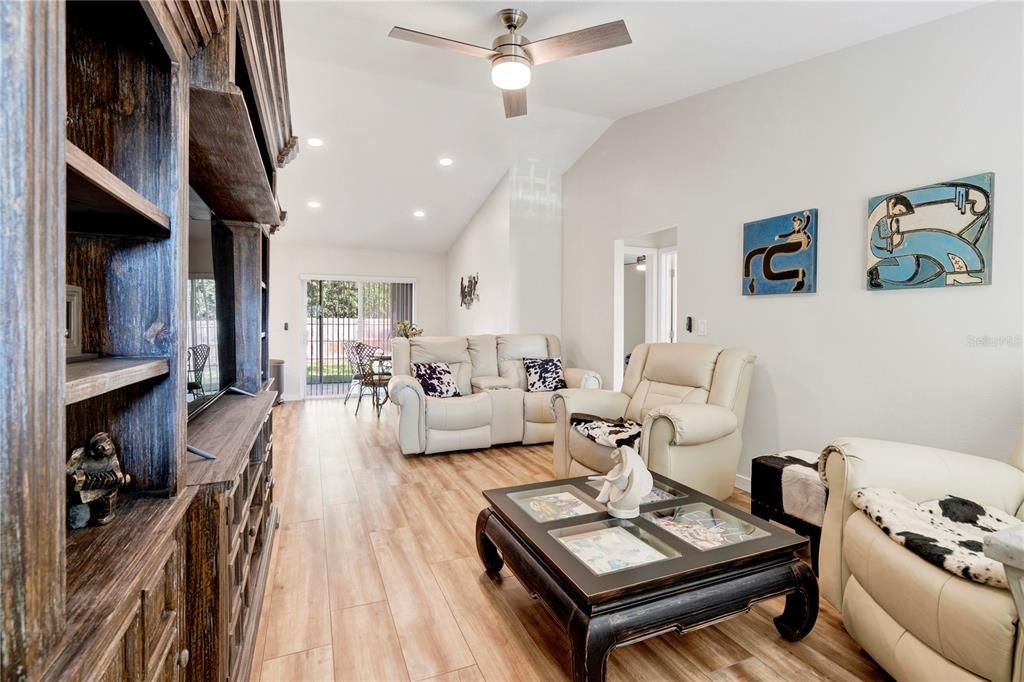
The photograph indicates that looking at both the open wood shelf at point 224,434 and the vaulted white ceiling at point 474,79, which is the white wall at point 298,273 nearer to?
the vaulted white ceiling at point 474,79

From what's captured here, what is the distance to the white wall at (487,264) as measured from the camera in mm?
5496

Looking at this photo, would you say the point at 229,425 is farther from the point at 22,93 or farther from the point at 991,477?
the point at 991,477

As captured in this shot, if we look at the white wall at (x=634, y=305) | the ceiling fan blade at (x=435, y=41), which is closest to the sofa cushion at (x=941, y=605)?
the ceiling fan blade at (x=435, y=41)

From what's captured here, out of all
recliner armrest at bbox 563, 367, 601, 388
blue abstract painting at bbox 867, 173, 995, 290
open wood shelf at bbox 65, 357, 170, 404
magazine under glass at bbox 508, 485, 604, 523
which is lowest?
Answer: magazine under glass at bbox 508, 485, 604, 523

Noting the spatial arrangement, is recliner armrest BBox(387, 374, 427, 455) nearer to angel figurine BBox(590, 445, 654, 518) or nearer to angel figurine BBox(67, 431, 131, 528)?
angel figurine BBox(590, 445, 654, 518)

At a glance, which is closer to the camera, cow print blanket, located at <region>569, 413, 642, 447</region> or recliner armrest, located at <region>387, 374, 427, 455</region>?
cow print blanket, located at <region>569, 413, 642, 447</region>

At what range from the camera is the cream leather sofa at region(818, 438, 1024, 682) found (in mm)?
1187

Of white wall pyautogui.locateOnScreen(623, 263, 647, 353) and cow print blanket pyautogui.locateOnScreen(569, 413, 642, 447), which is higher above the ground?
white wall pyautogui.locateOnScreen(623, 263, 647, 353)

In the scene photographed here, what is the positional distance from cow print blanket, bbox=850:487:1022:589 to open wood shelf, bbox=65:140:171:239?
206 centimetres

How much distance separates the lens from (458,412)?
420 cm

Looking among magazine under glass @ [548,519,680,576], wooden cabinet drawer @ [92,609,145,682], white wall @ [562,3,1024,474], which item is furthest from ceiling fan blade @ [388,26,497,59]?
wooden cabinet drawer @ [92,609,145,682]

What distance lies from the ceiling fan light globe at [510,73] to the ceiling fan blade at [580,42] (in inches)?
3.4

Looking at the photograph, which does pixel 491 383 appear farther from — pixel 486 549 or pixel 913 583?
pixel 913 583

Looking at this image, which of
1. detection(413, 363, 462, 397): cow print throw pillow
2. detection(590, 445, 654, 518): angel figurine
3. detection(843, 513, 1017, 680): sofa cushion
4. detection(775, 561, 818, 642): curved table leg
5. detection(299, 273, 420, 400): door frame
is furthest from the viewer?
detection(299, 273, 420, 400): door frame
